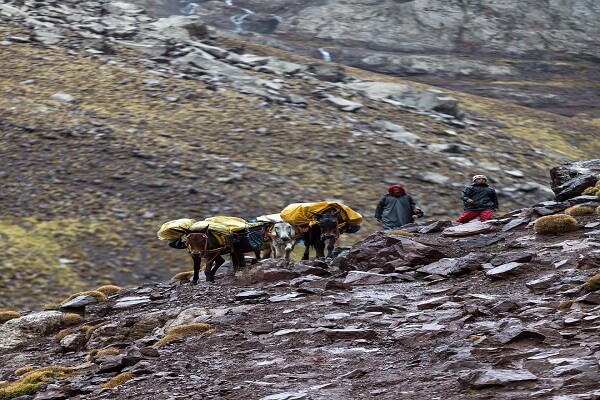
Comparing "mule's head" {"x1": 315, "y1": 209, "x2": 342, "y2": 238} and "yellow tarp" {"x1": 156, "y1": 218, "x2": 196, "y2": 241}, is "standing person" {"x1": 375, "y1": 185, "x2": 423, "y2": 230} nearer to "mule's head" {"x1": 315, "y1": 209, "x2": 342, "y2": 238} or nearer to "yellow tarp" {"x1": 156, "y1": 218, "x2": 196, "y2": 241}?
"mule's head" {"x1": 315, "y1": 209, "x2": 342, "y2": 238}

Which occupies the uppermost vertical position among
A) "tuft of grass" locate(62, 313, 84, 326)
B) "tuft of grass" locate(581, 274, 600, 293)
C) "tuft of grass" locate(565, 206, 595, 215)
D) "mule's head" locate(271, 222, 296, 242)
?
"tuft of grass" locate(581, 274, 600, 293)

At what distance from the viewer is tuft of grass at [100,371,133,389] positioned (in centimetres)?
1532

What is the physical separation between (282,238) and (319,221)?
1.45m

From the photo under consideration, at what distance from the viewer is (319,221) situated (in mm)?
26812

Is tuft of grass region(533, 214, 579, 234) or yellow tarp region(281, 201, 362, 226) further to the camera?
yellow tarp region(281, 201, 362, 226)

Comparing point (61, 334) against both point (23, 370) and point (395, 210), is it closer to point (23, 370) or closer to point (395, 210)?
point (23, 370)

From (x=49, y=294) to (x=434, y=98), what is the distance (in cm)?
3411

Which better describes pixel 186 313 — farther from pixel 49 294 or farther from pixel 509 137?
pixel 509 137

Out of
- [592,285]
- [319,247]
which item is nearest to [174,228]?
[319,247]

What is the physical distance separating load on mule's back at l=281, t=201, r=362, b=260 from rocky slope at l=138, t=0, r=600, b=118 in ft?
210

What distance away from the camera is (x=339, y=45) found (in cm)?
10338

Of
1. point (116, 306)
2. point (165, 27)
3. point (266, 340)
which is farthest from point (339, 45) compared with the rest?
point (266, 340)

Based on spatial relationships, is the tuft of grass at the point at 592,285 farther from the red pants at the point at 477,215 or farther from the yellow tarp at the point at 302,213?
the red pants at the point at 477,215

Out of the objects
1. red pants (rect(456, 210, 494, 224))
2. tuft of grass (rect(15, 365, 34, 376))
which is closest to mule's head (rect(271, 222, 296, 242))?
red pants (rect(456, 210, 494, 224))
